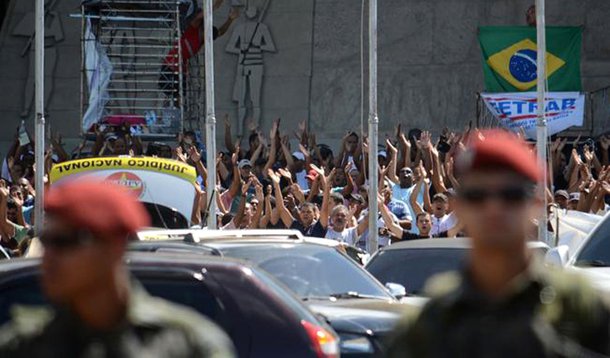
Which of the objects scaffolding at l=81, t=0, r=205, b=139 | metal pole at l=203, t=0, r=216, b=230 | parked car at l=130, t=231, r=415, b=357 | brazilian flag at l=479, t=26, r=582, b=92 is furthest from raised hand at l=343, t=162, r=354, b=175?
parked car at l=130, t=231, r=415, b=357

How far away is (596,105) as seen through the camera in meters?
26.9

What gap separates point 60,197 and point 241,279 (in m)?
4.03

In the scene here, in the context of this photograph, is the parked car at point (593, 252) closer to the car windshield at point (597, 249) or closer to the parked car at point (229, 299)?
the car windshield at point (597, 249)

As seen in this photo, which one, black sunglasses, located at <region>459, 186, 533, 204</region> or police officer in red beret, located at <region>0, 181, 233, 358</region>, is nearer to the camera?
police officer in red beret, located at <region>0, 181, 233, 358</region>

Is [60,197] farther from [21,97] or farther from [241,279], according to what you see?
[21,97]

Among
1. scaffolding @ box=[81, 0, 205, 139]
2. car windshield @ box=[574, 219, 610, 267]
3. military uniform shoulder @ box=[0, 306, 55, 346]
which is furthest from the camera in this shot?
scaffolding @ box=[81, 0, 205, 139]

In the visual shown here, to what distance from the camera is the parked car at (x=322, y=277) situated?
9.02 m

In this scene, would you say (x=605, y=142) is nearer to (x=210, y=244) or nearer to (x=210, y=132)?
(x=210, y=132)

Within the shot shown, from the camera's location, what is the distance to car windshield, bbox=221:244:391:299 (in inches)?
385

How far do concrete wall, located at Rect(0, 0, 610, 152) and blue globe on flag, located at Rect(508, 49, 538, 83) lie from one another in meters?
3.00

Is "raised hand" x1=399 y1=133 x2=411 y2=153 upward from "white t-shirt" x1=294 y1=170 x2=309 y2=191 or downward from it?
upward

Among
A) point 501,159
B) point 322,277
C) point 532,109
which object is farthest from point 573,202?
point 501,159

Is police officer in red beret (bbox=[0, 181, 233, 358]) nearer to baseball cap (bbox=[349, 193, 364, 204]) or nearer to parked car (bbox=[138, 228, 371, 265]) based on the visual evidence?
parked car (bbox=[138, 228, 371, 265])

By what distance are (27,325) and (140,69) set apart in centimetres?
2332
